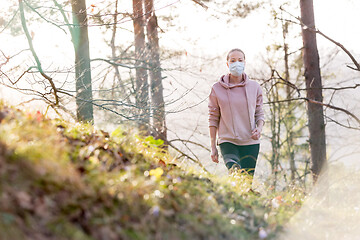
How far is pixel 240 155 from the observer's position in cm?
500

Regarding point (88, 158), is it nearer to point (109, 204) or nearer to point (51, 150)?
point (51, 150)

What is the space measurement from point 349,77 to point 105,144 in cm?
1376

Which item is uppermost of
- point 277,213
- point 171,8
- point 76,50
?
point 171,8

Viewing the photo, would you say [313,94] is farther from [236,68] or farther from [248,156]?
[248,156]

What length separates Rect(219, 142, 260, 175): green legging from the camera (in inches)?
193

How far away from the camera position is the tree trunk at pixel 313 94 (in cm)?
891

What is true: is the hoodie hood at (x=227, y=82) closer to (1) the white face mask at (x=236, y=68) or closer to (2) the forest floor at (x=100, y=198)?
(1) the white face mask at (x=236, y=68)

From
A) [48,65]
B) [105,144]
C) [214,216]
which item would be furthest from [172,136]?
[214,216]

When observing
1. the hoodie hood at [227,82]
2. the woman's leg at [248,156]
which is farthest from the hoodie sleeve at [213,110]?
the woman's leg at [248,156]

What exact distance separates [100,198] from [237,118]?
2.71 metres

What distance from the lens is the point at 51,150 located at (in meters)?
2.78

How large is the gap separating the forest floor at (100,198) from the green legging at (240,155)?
0.99 metres

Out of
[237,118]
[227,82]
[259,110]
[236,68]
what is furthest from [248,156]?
[236,68]

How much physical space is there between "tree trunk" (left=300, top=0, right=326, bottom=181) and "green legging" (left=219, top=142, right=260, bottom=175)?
4.45m
